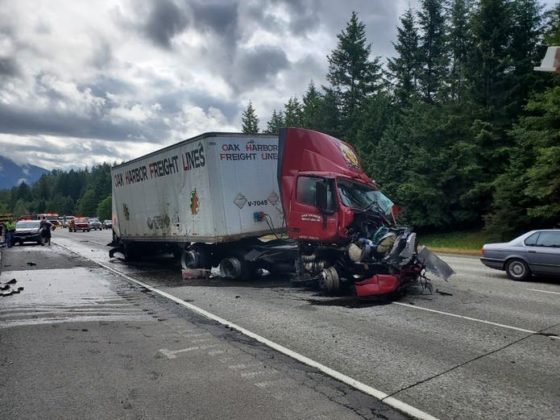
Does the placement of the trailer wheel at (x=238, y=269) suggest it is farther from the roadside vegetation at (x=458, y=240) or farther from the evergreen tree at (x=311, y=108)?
the evergreen tree at (x=311, y=108)

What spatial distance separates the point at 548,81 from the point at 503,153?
4.19 metres

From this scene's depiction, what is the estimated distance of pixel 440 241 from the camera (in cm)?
2602

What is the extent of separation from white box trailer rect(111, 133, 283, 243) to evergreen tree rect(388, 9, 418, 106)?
1196 inches

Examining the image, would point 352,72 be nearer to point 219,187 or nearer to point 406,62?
point 406,62

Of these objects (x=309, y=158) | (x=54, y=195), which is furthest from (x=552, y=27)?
(x=54, y=195)

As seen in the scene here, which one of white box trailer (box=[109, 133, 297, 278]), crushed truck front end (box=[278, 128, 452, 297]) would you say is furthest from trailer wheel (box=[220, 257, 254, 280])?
crushed truck front end (box=[278, 128, 452, 297])

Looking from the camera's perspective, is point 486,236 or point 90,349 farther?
point 486,236

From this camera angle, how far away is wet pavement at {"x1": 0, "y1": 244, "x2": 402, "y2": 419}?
4.08 m

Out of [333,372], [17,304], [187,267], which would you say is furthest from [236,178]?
[333,372]

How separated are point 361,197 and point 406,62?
3426cm

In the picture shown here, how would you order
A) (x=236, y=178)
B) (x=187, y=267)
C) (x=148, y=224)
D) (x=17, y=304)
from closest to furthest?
1. (x=17, y=304)
2. (x=236, y=178)
3. (x=187, y=267)
4. (x=148, y=224)

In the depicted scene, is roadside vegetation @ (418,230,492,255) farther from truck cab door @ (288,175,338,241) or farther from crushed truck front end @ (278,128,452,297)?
truck cab door @ (288,175,338,241)

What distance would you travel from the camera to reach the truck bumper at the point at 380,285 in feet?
28.1

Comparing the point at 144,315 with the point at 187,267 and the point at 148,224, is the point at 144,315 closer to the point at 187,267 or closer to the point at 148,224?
the point at 187,267
